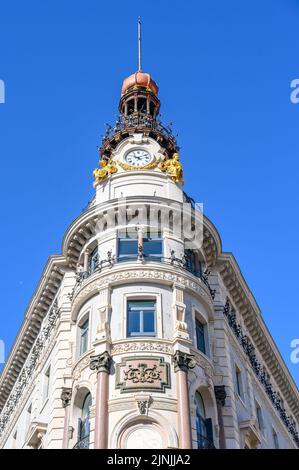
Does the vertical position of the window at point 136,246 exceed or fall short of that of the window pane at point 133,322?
it exceeds it

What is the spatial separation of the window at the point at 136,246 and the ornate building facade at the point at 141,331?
6 centimetres

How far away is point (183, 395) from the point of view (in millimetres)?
34375

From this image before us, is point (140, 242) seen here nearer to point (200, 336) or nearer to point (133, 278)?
point (133, 278)

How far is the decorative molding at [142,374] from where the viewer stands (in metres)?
34.6

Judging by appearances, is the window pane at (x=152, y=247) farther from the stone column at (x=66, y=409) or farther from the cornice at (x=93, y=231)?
the stone column at (x=66, y=409)

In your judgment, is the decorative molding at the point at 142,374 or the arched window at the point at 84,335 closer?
the decorative molding at the point at 142,374

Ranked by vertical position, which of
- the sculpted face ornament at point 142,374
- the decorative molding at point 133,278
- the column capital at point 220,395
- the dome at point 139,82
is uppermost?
the dome at point 139,82

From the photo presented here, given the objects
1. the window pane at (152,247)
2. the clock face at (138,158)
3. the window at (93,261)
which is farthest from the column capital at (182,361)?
the clock face at (138,158)

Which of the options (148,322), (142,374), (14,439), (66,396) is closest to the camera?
(142,374)

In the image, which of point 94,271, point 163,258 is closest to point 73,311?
point 94,271

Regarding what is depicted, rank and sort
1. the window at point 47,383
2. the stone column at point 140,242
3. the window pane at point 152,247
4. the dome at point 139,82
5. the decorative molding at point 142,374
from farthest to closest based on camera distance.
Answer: the dome at point 139,82 → the window at point 47,383 → the window pane at point 152,247 → the stone column at point 140,242 → the decorative molding at point 142,374

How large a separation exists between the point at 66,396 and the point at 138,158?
1492 centimetres

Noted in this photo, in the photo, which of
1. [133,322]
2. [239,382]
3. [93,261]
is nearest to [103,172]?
[93,261]

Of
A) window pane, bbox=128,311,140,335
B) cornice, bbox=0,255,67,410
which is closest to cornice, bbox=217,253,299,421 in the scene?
window pane, bbox=128,311,140,335
